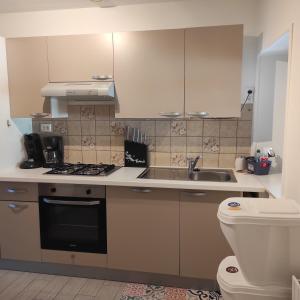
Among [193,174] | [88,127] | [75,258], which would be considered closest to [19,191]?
[75,258]

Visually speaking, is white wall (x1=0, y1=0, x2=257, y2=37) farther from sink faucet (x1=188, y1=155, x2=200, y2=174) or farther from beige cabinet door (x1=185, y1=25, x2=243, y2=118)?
sink faucet (x1=188, y1=155, x2=200, y2=174)

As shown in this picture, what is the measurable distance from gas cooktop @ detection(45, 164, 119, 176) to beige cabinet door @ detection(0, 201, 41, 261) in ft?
1.12

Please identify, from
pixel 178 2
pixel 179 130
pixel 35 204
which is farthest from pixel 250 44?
pixel 35 204

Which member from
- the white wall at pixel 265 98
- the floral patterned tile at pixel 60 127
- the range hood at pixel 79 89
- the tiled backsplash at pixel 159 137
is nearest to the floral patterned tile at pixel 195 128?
the tiled backsplash at pixel 159 137

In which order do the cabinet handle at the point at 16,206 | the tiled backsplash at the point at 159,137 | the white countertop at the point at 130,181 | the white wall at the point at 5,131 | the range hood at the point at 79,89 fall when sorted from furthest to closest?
1. the tiled backsplash at the point at 159,137
2. the white wall at the point at 5,131
3. the cabinet handle at the point at 16,206
4. the range hood at the point at 79,89
5. the white countertop at the point at 130,181

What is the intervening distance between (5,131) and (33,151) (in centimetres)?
31

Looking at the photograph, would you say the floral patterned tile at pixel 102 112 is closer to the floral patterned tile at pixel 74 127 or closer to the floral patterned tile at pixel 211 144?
the floral patterned tile at pixel 74 127

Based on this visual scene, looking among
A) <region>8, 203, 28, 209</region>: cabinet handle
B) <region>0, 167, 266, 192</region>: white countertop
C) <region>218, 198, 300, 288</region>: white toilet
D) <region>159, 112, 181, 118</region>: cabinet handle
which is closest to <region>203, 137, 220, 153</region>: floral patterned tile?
<region>0, 167, 266, 192</region>: white countertop

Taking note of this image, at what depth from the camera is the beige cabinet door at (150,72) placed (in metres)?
2.23

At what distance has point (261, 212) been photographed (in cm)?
127

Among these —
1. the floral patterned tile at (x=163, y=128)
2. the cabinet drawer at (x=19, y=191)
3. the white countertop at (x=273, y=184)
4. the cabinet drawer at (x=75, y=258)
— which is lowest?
the cabinet drawer at (x=75, y=258)

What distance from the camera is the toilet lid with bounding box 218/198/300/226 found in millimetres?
1225

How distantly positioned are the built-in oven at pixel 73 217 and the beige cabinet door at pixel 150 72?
74 centimetres

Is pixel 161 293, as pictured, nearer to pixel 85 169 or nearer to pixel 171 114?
pixel 85 169
